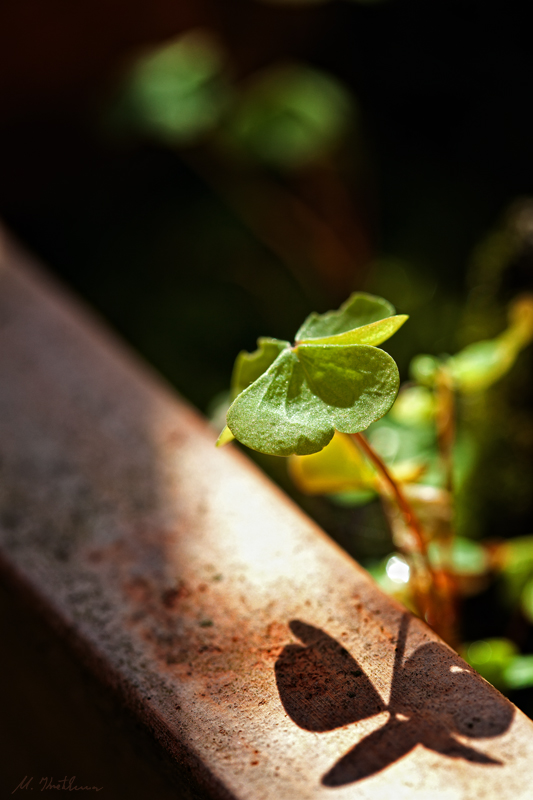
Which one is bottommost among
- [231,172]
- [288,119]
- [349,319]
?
[231,172]

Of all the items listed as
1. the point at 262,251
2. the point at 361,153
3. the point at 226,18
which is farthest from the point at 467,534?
the point at 226,18

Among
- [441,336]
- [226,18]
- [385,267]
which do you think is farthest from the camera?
[226,18]

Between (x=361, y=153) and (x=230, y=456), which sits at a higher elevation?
(x=230, y=456)

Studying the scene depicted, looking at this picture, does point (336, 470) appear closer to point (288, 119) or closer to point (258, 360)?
point (258, 360)

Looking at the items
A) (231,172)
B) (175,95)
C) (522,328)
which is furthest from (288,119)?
(522,328)

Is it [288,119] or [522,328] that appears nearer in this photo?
[522,328]

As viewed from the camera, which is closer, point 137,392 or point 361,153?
point 137,392

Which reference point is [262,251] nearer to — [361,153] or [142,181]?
[361,153]
